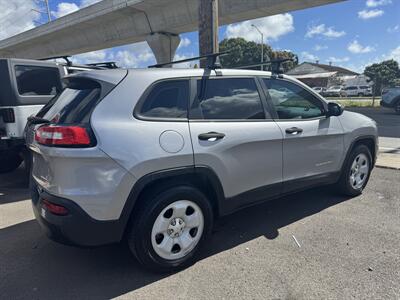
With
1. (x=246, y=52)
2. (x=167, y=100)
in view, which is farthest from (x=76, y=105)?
(x=246, y=52)

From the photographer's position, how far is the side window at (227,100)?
10.3ft

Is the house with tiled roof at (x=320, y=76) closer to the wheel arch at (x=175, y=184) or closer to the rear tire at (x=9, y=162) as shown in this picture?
the rear tire at (x=9, y=162)

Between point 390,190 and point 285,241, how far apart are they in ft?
8.07

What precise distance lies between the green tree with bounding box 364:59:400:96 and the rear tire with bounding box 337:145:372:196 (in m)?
35.2

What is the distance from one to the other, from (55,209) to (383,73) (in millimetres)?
47331

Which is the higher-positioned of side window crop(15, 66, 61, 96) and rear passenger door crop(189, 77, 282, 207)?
side window crop(15, 66, 61, 96)

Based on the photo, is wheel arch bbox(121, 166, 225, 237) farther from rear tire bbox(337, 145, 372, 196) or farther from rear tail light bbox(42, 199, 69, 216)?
rear tire bbox(337, 145, 372, 196)

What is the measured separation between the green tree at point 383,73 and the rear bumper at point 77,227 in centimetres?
3851

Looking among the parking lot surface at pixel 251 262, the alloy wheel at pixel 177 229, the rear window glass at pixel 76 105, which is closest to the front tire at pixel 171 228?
the alloy wheel at pixel 177 229

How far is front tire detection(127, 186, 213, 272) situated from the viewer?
2750 mm

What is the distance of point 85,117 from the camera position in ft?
8.68

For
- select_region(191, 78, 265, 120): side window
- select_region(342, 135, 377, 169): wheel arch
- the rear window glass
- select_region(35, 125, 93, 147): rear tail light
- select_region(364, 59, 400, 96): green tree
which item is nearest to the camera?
select_region(35, 125, 93, 147): rear tail light

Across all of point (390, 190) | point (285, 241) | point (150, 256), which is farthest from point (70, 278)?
point (390, 190)

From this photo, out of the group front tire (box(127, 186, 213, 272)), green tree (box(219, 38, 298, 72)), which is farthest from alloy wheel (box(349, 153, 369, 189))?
green tree (box(219, 38, 298, 72))
